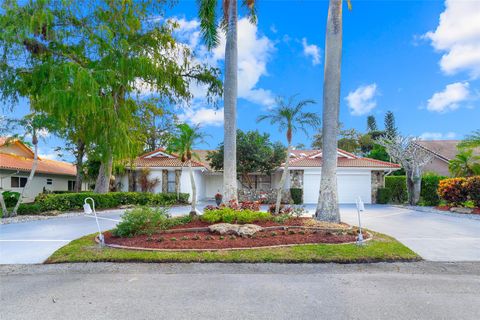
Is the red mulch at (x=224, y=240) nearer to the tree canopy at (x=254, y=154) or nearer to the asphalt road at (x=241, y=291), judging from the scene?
the asphalt road at (x=241, y=291)

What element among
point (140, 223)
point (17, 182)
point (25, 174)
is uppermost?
point (25, 174)

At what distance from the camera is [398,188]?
794 inches

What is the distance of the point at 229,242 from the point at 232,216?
6.37 feet

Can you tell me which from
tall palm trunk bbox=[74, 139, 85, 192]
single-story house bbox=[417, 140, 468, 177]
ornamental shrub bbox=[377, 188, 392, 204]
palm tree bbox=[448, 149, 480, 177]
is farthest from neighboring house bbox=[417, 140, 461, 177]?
tall palm trunk bbox=[74, 139, 85, 192]

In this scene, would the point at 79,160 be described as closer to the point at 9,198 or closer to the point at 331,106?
the point at 9,198

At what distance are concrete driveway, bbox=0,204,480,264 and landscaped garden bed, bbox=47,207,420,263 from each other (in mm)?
623

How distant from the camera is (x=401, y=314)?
3.61 m

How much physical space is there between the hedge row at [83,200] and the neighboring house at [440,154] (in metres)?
22.8

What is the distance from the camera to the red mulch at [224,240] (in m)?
6.73

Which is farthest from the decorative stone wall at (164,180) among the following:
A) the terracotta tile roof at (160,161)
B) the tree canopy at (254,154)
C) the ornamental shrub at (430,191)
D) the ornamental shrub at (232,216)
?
the ornamental shrub at (430,191)

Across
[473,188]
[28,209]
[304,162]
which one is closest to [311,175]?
[304,162]

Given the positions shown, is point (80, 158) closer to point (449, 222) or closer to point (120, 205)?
point (120, 205)

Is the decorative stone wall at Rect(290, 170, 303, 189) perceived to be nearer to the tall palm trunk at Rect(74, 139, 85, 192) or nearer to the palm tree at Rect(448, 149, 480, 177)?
the palm tree at Rect(448, 149, 480, 177)

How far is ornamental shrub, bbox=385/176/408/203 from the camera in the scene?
2006cm
